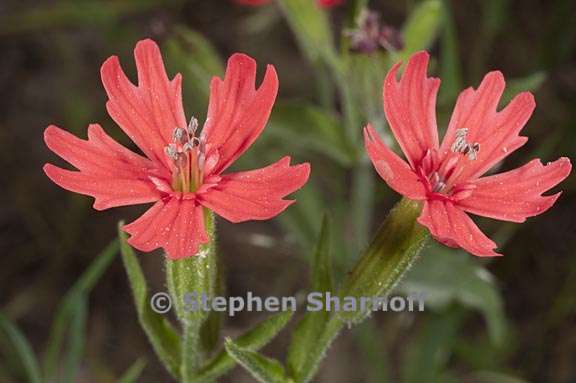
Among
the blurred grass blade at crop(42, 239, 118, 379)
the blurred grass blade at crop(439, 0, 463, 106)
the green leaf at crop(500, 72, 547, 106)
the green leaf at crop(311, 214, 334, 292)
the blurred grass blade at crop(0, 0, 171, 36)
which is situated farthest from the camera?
the blurred grass blade at crop(0, 0, 171, 36)

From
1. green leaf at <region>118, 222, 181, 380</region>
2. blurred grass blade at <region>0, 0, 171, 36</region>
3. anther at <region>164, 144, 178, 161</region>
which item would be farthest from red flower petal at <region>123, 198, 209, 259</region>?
blurred grass blade at <region>0, 0, 171, 36</region>

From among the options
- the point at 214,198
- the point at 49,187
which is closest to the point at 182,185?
the point at 214,198

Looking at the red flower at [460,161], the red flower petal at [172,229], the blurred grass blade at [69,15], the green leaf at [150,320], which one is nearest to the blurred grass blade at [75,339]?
the green leaf at [150,320]

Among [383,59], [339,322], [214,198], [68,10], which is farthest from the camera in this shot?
[68,10]

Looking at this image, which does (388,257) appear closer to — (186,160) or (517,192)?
(517,192)

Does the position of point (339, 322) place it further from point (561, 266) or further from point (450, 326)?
point (561, 266)

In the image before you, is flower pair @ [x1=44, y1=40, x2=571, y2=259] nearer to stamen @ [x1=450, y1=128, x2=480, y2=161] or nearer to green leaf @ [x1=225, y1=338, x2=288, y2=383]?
stamen @ [x1=450, y1=128, x2=480, y2=161]
